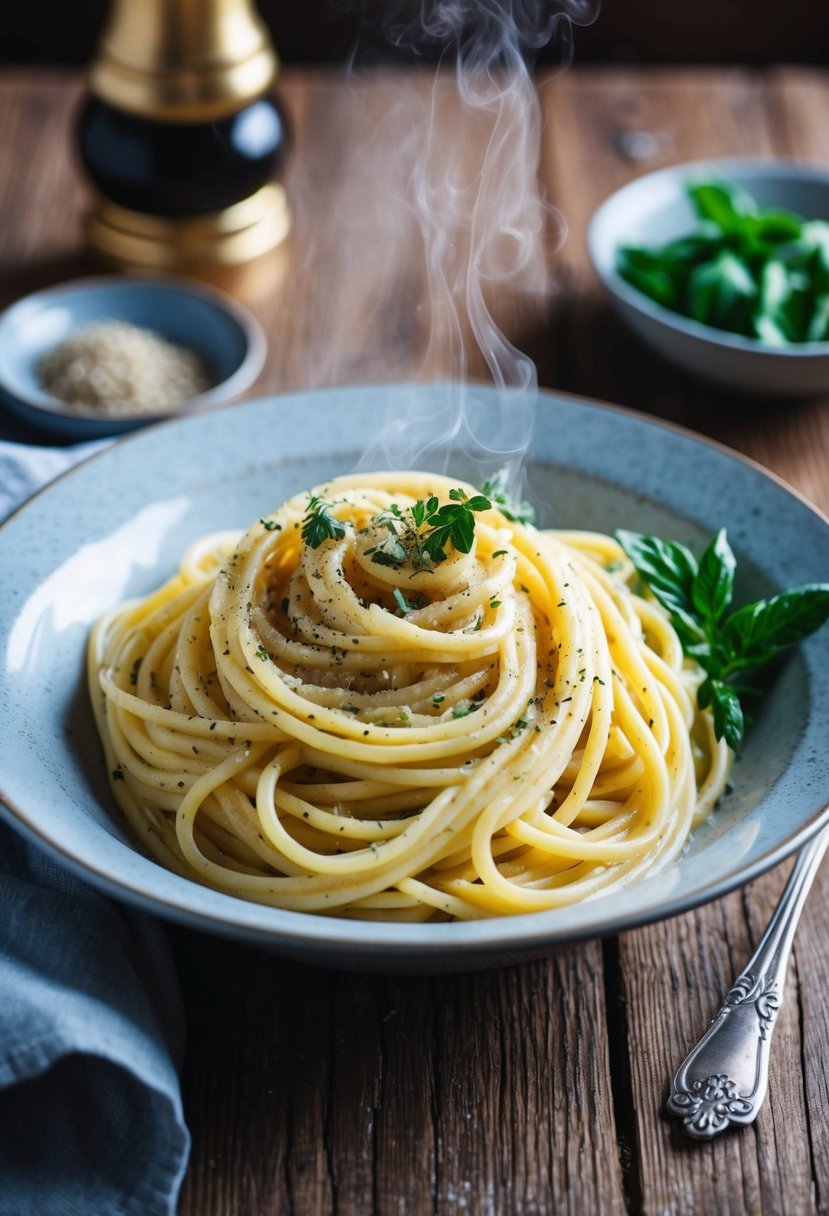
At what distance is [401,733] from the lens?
2.70m

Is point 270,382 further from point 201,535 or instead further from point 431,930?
point 431,930

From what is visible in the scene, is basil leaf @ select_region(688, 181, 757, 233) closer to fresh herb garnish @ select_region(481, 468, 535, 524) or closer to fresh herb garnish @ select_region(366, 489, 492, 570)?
fresh herb garnish @ select_region(481, 468, 535, 524)

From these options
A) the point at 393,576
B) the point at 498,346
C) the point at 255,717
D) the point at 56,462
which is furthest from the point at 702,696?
the point at 498,346

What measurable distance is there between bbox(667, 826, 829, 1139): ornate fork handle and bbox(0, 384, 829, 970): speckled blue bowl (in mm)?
267

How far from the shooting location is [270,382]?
15.5 ft

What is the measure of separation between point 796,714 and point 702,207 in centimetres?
279

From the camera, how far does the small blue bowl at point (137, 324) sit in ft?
14.3

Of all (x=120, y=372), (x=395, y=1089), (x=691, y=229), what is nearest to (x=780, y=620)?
(x=395, y=1089)

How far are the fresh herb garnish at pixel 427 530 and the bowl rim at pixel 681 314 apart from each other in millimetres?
1813

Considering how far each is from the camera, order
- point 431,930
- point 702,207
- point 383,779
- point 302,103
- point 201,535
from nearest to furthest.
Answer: point 431,930
point 383,779
point 201,535
point 702,207
point 302,103

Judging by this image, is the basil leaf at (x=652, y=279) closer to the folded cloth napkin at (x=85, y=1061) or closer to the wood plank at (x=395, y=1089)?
the wood plank at (x=395, y=1089)

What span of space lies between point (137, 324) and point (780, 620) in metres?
2.82

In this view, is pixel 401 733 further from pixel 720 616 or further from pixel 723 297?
pixel 723 297

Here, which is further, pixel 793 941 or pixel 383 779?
pixel 793 941
